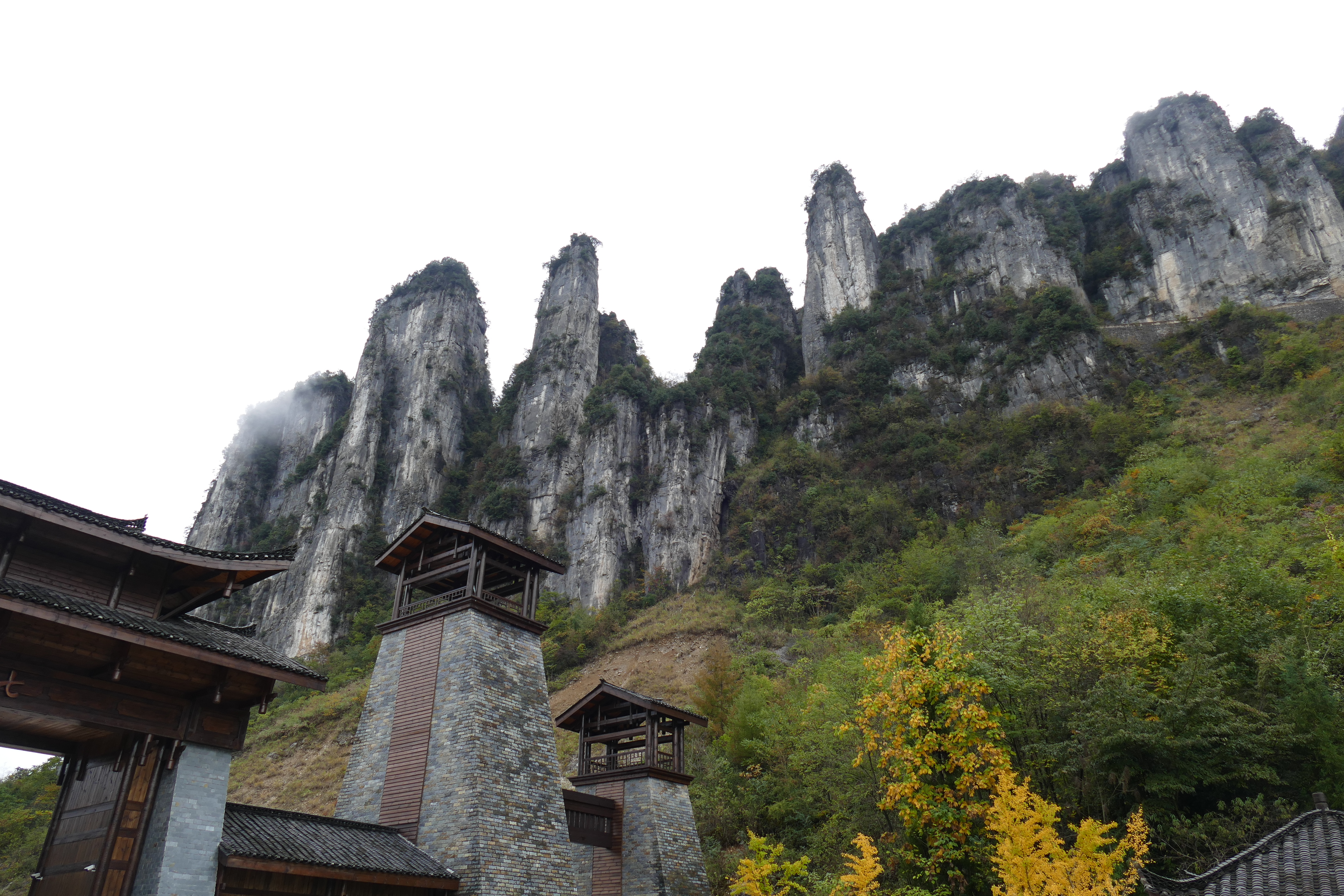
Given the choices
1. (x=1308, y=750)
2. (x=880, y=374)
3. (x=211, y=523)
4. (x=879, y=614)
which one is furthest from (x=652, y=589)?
(x=211, y=523)

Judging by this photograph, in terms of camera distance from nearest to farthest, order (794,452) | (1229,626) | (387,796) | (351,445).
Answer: (387,796) < (1229,626) < (794,452) < (351,445)

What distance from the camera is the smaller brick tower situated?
664 inches

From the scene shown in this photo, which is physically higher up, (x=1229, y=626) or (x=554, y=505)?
(x=554, y=505)

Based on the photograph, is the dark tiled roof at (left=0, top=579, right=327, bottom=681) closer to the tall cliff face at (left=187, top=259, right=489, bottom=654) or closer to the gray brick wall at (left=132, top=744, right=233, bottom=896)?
the gray brick wall at (left=132, top=744, right=233, bottom=896)

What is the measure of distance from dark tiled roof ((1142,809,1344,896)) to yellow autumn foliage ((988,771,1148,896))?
Result: 77 cm

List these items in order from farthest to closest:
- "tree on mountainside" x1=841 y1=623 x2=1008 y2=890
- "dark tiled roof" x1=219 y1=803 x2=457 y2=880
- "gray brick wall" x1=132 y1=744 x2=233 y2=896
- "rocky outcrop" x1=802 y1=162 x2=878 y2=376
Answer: "rocky outcrop" x1=802 y1=162 x2=878 y2=376, "tree on mountainside" x1=841 y1=623 x2=1008 y2=890, "dark tiled roof" x1=219 y1=803 x2=457 y2=880, "gray brick wall" x1=132 y1=744 x2=233 y2=896

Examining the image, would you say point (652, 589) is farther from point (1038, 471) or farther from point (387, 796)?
point (387, 796)

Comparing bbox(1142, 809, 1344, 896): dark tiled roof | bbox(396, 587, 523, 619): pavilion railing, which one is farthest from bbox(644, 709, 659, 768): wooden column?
bbox(1142, 809, 1344, 896): dark tiled roof

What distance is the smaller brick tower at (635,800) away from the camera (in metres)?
16.9

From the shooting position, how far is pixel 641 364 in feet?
202

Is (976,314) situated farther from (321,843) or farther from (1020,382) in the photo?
(321,843)

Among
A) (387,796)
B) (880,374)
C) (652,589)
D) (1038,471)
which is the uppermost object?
(880,374)

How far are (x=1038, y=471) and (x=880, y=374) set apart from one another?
14.8 m

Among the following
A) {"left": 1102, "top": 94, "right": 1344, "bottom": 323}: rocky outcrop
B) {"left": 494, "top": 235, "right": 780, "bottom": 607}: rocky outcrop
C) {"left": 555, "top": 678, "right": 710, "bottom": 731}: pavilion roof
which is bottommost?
{"left": 555, "top": 678, "right": 710, "bottom": 731}: pavilion roof
